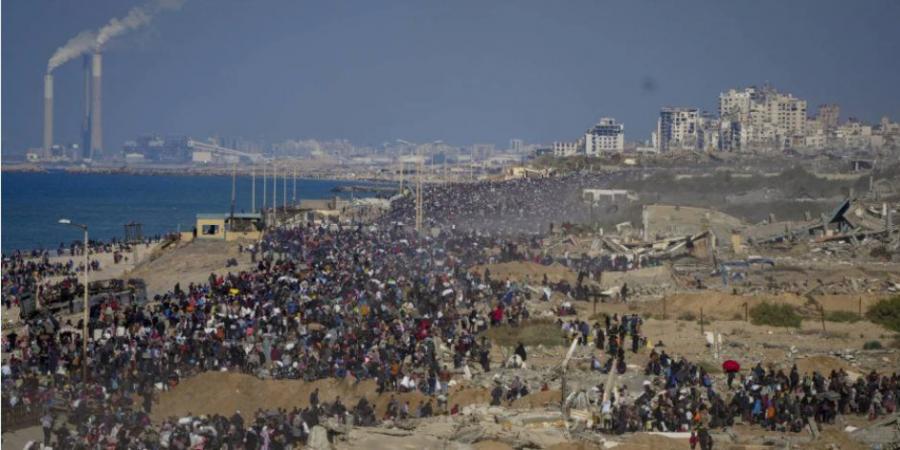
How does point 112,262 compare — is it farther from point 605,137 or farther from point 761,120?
point 605,137

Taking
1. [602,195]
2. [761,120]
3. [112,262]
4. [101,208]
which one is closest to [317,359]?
[112,262]

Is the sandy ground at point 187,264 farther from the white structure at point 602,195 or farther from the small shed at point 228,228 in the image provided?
the white structure at point 602,195

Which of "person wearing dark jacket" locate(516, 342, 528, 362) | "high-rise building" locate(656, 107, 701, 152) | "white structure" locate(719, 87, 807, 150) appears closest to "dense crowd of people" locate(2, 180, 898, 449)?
"person wearing dark jacket" locate(516, 342, 528, 362)

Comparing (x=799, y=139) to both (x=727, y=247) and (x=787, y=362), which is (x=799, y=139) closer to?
(x=727, y=247)

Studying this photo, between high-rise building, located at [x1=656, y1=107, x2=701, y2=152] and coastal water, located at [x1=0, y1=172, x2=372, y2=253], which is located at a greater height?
high-rise building, located at [x1=656, y1=107, x2=701, y2=152]

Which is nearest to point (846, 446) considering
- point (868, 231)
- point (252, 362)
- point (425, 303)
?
point (252, 362)

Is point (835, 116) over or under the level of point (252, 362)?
over

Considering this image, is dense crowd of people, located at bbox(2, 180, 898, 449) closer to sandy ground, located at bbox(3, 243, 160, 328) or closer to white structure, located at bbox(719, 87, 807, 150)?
sandy ground, located at bbox(3, 243, 160, 328)
